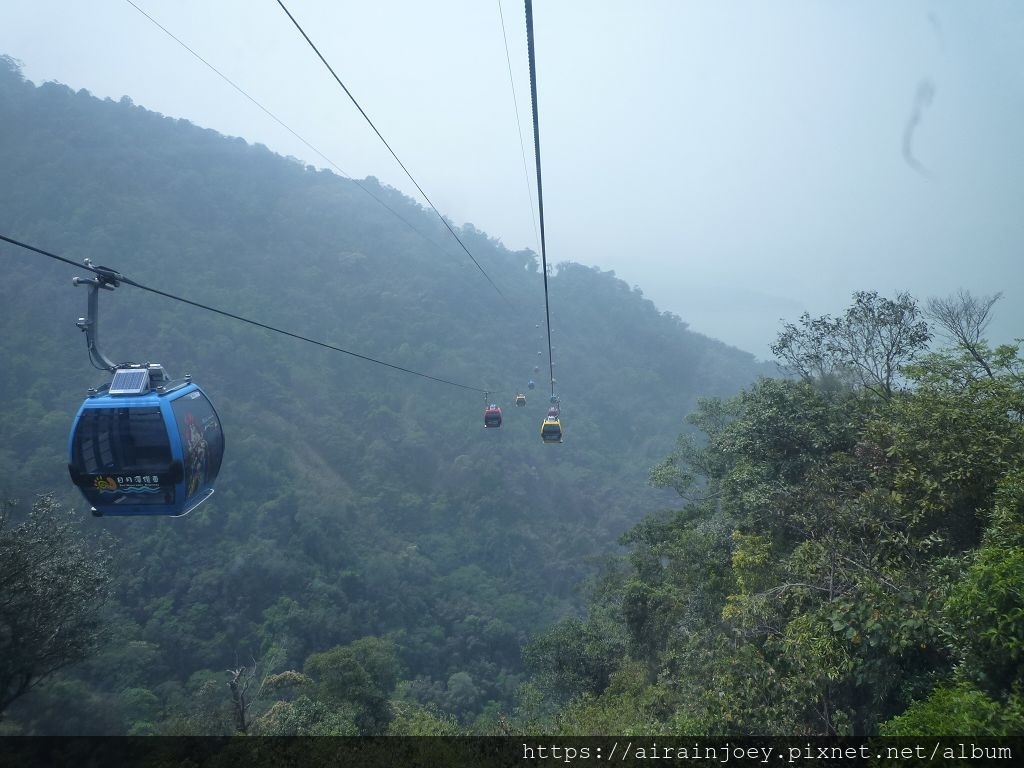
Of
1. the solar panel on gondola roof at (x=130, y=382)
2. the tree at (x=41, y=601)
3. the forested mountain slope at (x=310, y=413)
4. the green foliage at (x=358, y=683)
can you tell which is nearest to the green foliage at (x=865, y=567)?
the green foliage at (x=358, y=683)

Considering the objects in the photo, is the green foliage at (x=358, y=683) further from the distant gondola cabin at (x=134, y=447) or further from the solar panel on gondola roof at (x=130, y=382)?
the solar panel on gondola roof at (x=130, y=382)

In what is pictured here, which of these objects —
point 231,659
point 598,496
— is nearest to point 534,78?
point 231,659

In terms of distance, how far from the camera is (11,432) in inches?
927

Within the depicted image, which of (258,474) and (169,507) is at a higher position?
(169,507)

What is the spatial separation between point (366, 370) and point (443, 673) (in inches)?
910

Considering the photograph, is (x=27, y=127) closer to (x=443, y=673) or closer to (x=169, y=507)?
(x=443, y=673)

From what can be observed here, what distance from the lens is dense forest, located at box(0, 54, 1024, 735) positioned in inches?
238

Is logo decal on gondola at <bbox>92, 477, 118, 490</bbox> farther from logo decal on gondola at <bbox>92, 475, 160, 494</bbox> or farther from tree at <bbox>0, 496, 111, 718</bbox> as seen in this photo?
tree at <bbox>0, 496, 111, 718</bbox>

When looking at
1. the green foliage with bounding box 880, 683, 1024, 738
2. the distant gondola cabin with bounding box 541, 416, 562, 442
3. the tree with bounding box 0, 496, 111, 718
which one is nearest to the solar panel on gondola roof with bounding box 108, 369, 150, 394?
the tree with bounding box 0, 496, 111, 718

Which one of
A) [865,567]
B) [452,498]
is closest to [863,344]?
[865,567]

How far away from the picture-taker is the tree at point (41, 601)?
9953mm

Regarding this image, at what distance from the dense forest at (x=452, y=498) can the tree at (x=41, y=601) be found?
0.18ft

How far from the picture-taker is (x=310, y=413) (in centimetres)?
3562

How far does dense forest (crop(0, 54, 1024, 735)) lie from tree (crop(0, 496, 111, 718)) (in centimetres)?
6
